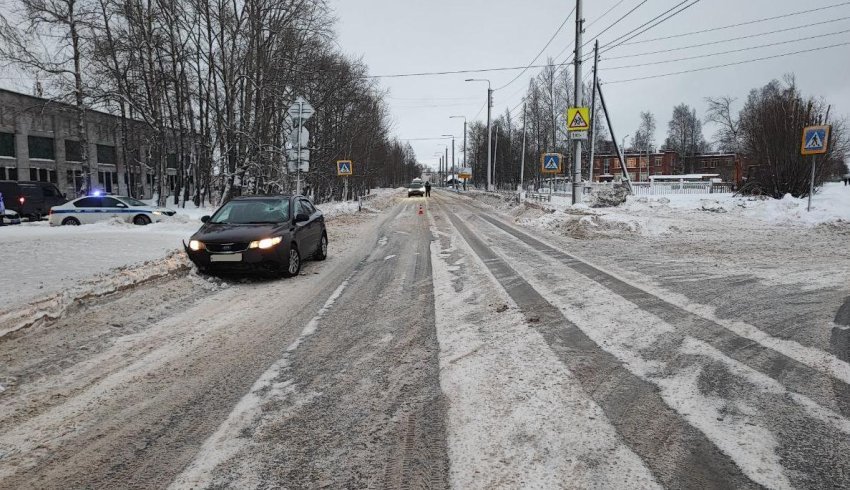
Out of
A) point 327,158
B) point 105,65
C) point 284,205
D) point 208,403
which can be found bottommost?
point 208,403

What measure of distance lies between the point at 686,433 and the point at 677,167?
114 metres

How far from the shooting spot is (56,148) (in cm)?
4247

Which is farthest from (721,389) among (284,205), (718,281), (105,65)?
(105,65)

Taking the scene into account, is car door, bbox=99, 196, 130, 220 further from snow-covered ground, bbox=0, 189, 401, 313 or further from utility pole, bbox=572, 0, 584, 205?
utility pole, bbox=572, 0, 584, 205

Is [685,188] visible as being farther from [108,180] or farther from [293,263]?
[108,180]

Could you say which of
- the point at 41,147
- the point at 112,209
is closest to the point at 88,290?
the point at 112,209

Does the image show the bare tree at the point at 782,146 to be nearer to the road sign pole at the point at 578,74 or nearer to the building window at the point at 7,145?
the road sign pole at the point at 578,74

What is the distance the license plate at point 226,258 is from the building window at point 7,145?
41.4 metres

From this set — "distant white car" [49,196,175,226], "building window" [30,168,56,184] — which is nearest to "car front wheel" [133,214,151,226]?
"distant white car" [49,196,175,226]

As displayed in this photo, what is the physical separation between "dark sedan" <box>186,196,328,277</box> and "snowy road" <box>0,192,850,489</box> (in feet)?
2.47

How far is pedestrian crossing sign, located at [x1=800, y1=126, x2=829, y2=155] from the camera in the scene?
664 inches

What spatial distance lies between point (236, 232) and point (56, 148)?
4450cm

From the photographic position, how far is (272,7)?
851 inches

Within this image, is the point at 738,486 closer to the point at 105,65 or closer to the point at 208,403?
the point at 208,403
